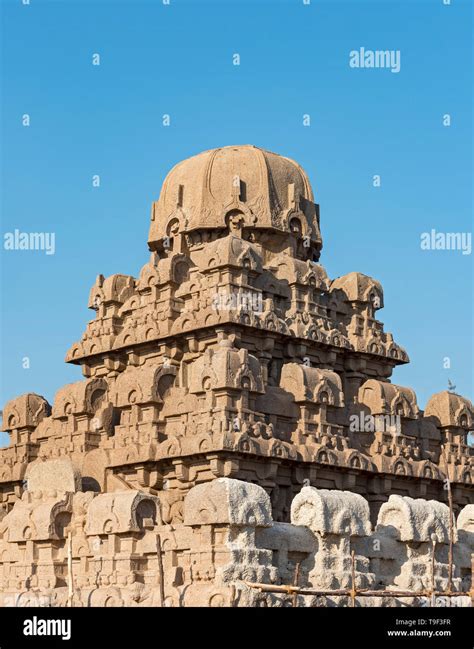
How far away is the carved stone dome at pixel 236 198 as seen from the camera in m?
42.9

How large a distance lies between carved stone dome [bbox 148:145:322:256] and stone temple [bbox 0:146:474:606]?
7 centimetres

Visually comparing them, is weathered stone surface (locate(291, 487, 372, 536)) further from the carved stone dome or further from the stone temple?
the carved stone dome

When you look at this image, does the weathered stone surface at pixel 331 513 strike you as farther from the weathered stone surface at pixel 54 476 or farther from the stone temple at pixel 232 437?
the weathered stone surface at pixel 54 476

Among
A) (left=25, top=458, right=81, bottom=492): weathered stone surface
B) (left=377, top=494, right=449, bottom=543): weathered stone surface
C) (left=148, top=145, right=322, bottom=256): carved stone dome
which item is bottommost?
(left=377, top=494, right=449, bottom=543): weathered stone surface

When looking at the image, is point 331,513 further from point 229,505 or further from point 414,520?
point 229,505

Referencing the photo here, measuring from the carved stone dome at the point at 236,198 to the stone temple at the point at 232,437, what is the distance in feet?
0.22

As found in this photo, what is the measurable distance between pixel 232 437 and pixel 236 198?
1041 cm

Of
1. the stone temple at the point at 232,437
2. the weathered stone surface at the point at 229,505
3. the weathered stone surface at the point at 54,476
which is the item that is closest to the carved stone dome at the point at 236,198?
the stone temple at the point at 232,437

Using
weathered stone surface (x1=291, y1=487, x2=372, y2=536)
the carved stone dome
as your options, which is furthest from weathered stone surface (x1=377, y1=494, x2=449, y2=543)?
the carved stone dome

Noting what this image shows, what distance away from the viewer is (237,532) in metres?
29.6

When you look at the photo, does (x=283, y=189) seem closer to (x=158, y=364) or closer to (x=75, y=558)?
(x=158, y=364)

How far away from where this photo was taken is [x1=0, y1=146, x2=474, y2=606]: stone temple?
3123cm
